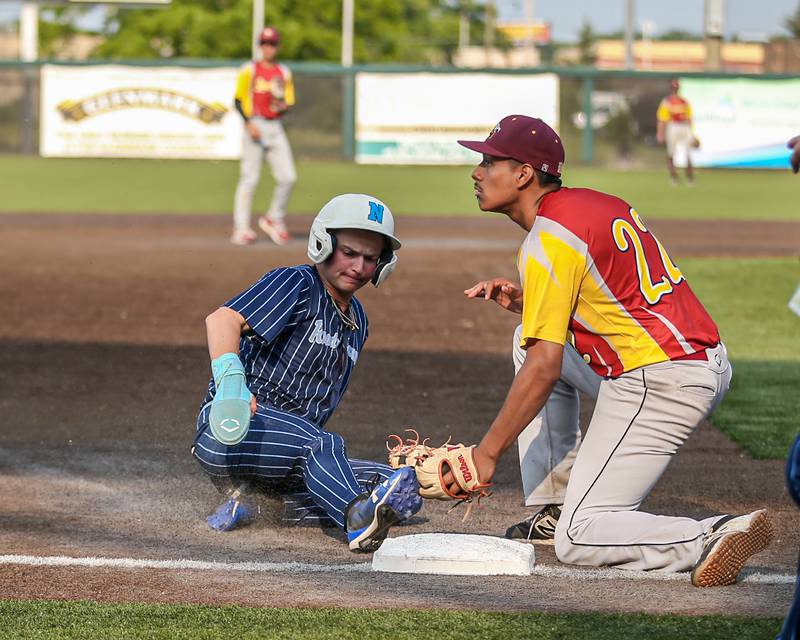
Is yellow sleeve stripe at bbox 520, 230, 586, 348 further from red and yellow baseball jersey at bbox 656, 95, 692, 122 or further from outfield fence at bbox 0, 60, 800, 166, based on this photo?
outfield fence at bbox 0, 60, 800, 166

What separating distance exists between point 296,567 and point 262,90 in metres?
10.6

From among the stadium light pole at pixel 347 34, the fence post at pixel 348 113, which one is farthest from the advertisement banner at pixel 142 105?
the stadium light pole at pixel 347 34

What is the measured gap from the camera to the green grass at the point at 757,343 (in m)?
7.15

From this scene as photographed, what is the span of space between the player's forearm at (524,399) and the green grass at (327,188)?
51.7 feet

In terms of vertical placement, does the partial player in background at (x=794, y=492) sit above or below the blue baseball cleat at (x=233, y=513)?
above

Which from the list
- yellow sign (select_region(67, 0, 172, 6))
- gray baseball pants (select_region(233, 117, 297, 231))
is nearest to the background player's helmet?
gray baseball pants (select_region(233, 117, 297, 231))

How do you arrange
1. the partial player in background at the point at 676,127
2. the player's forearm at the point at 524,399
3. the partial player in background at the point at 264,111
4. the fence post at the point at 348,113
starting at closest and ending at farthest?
the player's forearm at the point at 524,399 < the partial player in background at the point at 264,111 < the partial player in background at the point at 676,127 < the fence post at the point at 348,113

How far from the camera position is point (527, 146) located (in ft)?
14.6

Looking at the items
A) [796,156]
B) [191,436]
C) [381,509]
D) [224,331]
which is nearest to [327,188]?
[191,436]

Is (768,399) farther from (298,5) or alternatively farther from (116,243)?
(298,5)

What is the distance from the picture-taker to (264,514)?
5.27 m

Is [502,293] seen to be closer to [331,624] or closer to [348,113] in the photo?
[331,624]

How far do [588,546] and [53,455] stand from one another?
2900 millimetres

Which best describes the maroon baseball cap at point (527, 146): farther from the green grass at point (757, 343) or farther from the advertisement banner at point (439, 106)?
the advertisement banner at point (439, 106)
